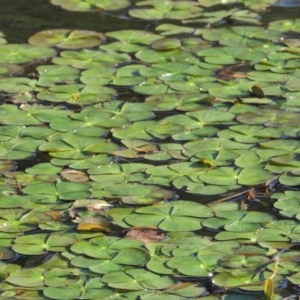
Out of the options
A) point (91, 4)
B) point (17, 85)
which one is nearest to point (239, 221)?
point (17, 85)

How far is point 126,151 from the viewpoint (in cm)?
263

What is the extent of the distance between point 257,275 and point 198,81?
121cm

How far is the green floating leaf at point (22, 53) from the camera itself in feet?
10.9

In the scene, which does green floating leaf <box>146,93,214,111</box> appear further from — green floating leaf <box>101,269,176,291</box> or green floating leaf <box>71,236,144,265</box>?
green floating leaf <box>101,269,176,291</box>

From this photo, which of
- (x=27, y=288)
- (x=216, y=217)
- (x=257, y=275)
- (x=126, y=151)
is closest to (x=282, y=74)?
(x=126, y=151)

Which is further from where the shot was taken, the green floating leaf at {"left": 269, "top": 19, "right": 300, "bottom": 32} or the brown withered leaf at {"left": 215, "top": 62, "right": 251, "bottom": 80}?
the green floating leaf at {"left": 269, "top": 19, "right": 300, "bottom": 32}

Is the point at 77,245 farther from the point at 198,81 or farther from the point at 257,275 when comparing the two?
the point at 198,81

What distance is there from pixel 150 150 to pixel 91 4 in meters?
1.39

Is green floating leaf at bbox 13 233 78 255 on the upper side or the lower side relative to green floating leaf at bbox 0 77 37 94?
lower

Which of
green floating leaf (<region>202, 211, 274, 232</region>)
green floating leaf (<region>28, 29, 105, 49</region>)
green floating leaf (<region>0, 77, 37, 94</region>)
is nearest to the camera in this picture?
green floating leaf (<region>202, 211, 274, 232</region>)

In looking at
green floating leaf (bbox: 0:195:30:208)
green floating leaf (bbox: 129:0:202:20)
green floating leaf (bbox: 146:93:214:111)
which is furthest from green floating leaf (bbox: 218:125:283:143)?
green floating leaf (bbox: 129:0:202:20)

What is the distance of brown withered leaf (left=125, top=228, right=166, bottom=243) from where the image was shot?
2.20 m

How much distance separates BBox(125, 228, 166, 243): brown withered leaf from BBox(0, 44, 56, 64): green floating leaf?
1263mm

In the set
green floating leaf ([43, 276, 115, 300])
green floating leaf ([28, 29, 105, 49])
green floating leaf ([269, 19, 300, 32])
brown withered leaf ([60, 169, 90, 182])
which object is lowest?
green floating leaf ([43, 276, 115, 300])
